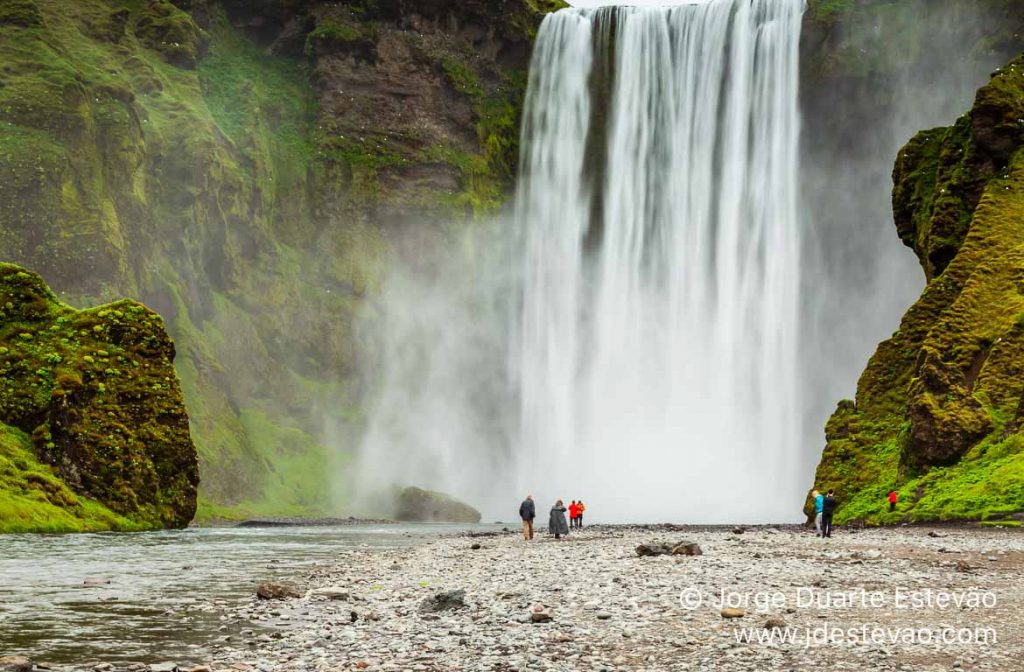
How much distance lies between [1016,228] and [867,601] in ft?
114

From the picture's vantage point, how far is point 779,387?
7838 cm

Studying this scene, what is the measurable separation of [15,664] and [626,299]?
264 ft

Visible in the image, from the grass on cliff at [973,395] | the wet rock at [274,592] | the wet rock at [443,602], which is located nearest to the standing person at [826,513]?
the grass on cliff at [973,395]

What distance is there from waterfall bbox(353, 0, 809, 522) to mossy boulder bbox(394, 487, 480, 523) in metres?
8.24

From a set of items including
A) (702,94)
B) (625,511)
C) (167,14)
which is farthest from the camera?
(167,14)

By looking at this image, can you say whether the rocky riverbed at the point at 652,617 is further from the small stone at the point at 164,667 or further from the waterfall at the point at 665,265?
the waterfall at the point at 665,265

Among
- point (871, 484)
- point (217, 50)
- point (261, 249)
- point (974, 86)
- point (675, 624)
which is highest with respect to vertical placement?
point (217, 50)

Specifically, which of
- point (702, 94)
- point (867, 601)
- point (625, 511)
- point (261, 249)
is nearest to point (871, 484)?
point (867, 601)

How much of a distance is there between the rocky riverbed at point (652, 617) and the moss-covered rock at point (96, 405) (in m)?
28.1

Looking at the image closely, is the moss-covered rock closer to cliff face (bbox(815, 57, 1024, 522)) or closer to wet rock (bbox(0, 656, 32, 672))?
cliff face (bbox(815, 57, 1024, 522))

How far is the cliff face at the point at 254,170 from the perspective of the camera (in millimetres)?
72875

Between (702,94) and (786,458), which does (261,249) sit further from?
(786,458)

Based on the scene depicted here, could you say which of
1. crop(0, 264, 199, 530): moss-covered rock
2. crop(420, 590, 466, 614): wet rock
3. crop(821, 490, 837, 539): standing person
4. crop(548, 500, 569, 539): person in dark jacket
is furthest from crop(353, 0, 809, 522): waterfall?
crop(420, 590, 466, 614): wet rock

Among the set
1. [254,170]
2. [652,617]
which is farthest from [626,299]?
[652,617]
